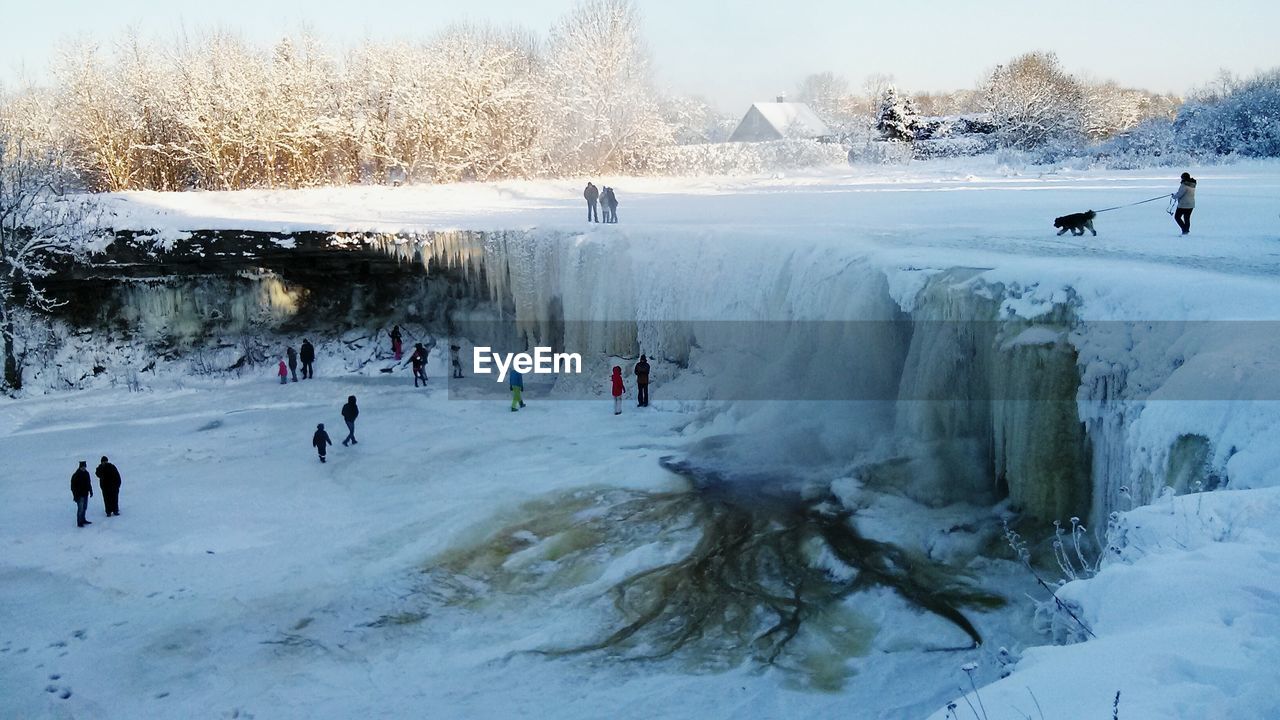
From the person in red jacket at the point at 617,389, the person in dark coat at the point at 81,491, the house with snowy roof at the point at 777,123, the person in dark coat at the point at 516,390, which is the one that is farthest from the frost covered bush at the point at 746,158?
the person in dark coat at the point at 81,491

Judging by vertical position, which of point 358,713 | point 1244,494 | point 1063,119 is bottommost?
point 358,713

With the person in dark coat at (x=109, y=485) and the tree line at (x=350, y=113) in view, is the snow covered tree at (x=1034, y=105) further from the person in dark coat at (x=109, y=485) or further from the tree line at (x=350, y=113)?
the person in dark coat at (x=109, y=485)

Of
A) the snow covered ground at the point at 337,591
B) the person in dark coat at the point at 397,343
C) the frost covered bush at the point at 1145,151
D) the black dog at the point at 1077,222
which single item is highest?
the frost covered bush at the point at 1145,151

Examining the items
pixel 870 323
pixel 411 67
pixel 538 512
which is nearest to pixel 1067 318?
pixel 870 323

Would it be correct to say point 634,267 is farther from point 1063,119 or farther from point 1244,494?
point 1063,119

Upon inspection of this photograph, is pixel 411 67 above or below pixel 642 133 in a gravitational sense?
above

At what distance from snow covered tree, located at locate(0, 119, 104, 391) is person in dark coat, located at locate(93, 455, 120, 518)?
11.6m

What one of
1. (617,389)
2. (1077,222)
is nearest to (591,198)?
(617,389)

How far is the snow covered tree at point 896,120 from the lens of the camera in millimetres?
A: 48750

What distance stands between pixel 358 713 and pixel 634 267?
1199 cm

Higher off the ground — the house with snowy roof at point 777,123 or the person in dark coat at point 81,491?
the house with snowy roof at point 777,123

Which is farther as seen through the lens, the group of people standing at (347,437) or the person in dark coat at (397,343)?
the person in dark coat at (397,343)

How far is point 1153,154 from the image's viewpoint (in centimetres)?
3098

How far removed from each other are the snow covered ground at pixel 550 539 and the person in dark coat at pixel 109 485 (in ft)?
0.97
